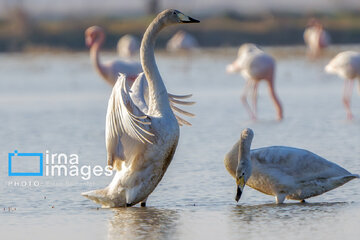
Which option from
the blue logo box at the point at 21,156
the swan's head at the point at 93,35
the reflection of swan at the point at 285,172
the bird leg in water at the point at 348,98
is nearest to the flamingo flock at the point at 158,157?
the reflection of swan at the point at 285,172

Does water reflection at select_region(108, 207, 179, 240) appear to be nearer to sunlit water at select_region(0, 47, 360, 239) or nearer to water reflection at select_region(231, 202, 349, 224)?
sunlit water at select_region(0, 47, 360, 239)

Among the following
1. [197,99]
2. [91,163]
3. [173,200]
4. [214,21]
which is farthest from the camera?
[214,21]

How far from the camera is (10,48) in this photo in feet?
111

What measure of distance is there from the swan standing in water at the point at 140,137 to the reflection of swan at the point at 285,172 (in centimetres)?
57

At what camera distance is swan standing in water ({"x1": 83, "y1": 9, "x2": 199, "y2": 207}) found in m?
6.85

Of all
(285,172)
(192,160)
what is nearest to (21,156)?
(192,160)

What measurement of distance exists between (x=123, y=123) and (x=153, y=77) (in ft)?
1.82

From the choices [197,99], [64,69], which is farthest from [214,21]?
[197,99]

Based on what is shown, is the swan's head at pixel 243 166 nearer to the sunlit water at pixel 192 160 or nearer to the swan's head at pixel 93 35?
the sunlit water at pixel 192 160

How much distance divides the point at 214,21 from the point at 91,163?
3152 cm

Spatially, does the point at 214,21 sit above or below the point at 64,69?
above

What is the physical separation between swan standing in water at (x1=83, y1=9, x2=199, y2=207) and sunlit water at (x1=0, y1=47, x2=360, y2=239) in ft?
0.58

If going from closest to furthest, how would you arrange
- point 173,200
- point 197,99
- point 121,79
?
1. point 121,79
2. point 173,200
3. point 197,99

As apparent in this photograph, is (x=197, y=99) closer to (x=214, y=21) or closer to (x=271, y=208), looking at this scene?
(x=271, y=208)
